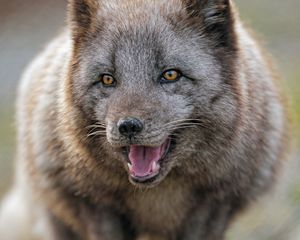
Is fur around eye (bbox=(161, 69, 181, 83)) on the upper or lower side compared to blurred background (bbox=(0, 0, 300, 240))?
upper

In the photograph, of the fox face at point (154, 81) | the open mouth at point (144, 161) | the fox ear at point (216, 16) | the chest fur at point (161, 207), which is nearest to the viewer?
the fox face at point (154, 81)

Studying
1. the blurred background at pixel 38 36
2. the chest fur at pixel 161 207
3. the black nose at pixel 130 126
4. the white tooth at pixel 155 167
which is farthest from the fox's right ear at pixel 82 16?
the blurred background at pixel 38 36

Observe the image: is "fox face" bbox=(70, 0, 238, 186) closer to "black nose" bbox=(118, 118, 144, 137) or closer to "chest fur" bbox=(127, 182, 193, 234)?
"black nose" bbox=(118, 118, 144, 137)

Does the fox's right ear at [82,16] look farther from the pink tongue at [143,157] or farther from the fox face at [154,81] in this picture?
the pink tongue at [143,157]

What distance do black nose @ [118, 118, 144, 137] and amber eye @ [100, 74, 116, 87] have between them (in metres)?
0.40

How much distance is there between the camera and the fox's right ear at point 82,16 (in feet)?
22.3

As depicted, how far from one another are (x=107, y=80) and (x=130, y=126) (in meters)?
0.50

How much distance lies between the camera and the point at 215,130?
6.70 metres

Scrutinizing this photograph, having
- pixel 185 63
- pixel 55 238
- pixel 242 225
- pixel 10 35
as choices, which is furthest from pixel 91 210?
pixel 10 35

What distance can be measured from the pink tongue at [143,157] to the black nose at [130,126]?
33 cm

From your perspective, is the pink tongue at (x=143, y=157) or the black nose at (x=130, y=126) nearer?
the black nose at (x=130, y=126)

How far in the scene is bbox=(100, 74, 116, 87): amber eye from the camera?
6.51 meters

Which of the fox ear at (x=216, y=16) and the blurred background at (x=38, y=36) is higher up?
the fox ear at (x=216, y=16)

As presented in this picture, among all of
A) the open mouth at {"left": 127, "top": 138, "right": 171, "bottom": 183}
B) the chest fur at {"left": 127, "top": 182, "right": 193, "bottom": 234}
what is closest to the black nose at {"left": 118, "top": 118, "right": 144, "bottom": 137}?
the open mouth at {"left": 127, "top": 138, "right": 171, "bottom": 183}
